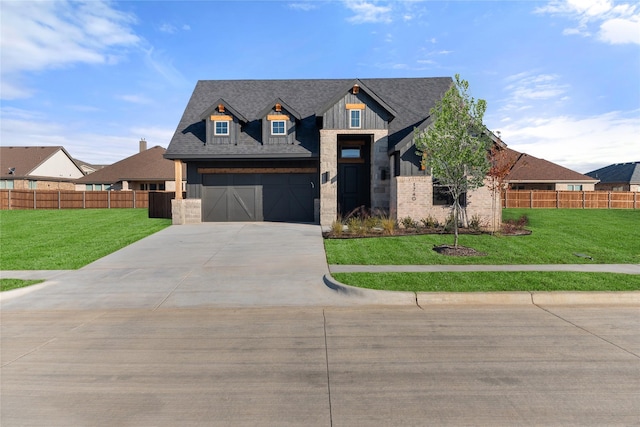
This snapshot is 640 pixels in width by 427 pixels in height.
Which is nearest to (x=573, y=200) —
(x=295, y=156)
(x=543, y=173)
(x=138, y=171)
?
(x=543, y=173)

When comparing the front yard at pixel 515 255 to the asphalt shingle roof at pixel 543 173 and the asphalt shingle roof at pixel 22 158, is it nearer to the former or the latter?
the asphalt shingle roof at pixel 543 173

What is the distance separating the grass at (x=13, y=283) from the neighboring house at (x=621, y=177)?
56.6 meters

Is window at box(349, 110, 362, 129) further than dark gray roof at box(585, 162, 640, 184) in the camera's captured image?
No

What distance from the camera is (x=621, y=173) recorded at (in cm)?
4509

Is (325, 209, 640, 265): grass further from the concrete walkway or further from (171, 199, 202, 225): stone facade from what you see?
Answer: (171, 199, 202, 225): stone facade

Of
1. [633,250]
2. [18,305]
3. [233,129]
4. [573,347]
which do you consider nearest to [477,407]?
[573,347]

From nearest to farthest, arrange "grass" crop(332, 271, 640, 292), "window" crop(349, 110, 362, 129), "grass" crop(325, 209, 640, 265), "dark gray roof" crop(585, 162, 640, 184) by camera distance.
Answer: "grass" crop(332, 271, 640, 292)
"grass" crop(325, 209, 640, 265)
"window" crop(349, 110, 362, 129)
"dark gray roof" crop(585, 162, 640, 184)

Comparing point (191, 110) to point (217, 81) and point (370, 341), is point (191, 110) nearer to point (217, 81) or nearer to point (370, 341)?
point (217, 81)

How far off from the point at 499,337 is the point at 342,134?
13.8 m

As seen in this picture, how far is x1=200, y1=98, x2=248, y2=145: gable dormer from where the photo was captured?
62.1ft

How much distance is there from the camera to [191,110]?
21.1 metres

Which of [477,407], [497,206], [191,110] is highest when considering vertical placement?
[191,110]

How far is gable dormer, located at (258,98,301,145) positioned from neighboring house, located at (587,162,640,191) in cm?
4600

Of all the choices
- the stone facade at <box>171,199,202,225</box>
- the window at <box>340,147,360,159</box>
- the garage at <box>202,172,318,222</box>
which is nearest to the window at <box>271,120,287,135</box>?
the garage at <box>202,172,318,222</box>
